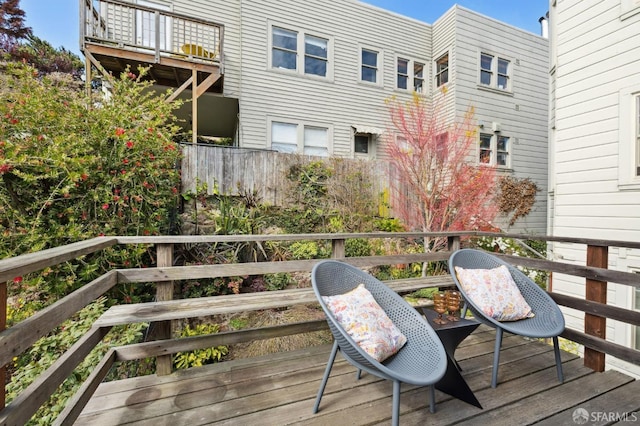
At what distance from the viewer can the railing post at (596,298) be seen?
2.32m

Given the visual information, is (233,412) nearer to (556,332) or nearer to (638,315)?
(556,332)

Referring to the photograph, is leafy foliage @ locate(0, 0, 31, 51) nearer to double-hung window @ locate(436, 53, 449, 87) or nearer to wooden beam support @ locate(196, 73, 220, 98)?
wooden beam support @ locate(196, 73, 220, 98)

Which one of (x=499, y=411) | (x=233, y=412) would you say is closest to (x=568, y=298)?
(x=499, y=411)

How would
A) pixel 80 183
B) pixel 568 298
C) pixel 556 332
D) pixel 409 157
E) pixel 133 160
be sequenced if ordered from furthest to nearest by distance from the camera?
pixel 409 157, pixel 133 160, pixel 80 183, pixel 568 298, pixel 556 332

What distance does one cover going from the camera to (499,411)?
184cm

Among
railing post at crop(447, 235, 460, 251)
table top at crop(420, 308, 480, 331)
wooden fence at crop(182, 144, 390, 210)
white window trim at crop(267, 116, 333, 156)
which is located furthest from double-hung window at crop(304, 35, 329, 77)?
table top at crop(420, 308, 480, 331)

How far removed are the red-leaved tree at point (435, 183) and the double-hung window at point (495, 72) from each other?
3.48 meters

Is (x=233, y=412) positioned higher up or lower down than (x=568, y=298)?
lower down

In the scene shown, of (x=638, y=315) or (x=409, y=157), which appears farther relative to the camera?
(x=409, y=157)

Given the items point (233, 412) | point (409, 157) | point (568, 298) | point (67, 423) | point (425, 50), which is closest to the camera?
point (67, 423)

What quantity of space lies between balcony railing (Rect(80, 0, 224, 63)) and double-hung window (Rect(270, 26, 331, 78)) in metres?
1.61

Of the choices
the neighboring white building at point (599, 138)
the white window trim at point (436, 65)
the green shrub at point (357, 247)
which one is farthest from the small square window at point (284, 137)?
the neighboring white building at point (599, 138)

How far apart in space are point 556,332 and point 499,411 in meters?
0.69

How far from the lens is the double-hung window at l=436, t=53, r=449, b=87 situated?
9.49 m
